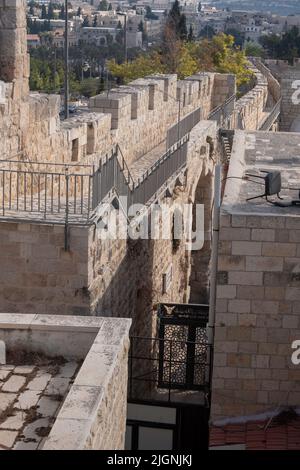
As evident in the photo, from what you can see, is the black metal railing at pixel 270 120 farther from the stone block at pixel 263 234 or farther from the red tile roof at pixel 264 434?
the red tile roof at pixel 264 434

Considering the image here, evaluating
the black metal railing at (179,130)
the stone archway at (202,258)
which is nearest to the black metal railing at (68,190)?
the black metal railing at (179,130)

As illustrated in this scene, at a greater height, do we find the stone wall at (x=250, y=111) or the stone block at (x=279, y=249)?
the stone block at (x=279, y=249)

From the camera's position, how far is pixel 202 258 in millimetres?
16469

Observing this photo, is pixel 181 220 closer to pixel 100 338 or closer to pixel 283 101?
pixel 100 338

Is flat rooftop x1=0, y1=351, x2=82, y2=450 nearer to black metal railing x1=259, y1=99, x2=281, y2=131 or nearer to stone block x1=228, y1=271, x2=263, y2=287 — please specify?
stone block x1=228, y1=271, x2=263, y2=287

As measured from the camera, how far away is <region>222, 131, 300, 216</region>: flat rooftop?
789 cm

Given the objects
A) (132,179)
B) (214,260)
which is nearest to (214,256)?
(214,260)

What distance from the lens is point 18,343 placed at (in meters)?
5.73

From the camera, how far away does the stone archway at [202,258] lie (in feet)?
53.1

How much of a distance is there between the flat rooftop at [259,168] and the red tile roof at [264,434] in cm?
179

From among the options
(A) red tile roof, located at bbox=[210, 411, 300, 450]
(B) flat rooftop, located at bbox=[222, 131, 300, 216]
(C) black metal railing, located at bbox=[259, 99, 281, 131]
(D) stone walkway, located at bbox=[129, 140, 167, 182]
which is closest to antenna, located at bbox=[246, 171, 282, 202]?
(B) flat rooftop, located at bbox=[222, 131, 300, 216]

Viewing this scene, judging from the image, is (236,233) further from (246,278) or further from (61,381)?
(61,381)

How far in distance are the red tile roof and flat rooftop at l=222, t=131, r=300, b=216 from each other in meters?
1.79

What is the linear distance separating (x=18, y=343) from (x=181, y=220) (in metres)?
7.32
